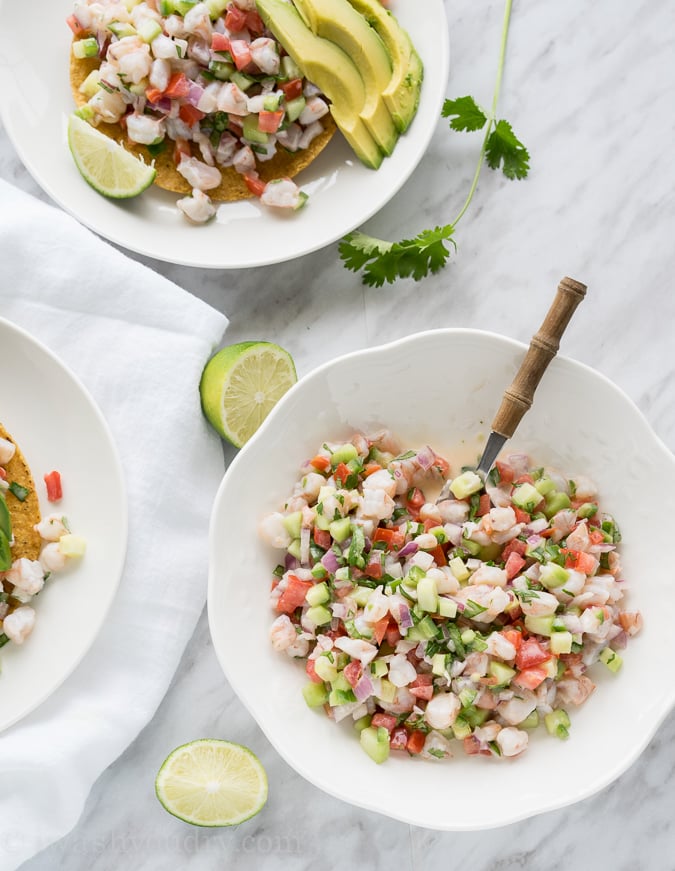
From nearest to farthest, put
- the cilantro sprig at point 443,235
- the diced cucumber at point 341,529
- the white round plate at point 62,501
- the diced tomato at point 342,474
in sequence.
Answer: the diced cucumber at point 341,529 → the diced tomato at point 342,474 → the white round plate at point 62,501 → the cilantro sprig at point 443,235

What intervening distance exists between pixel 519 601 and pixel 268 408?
0.96 m

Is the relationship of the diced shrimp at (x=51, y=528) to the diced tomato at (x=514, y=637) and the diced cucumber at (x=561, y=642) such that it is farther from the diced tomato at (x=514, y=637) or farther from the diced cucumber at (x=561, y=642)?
the diced cucumber at (x=561, y=642)

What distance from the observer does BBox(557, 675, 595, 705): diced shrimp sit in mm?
2604

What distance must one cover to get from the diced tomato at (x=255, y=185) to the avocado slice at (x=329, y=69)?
0.32m

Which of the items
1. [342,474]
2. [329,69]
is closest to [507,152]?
[329,69]

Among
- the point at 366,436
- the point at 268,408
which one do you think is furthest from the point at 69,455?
the point at 366,436

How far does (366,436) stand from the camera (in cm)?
284

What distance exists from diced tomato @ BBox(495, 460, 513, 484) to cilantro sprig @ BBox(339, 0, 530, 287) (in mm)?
718

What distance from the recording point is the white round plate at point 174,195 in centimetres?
294

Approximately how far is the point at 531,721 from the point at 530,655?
270 mm

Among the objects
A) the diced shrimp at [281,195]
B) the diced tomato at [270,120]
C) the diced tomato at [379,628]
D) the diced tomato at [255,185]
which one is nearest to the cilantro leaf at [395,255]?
the diced shrimp at [281,195]

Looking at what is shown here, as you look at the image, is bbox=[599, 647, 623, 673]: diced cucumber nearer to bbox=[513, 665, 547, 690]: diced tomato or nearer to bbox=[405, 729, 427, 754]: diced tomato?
bbox=[513, 665, 547, 690]: diced tomato

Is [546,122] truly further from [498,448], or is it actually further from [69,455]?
[69,455]

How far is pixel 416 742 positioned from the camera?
2.60 metres
